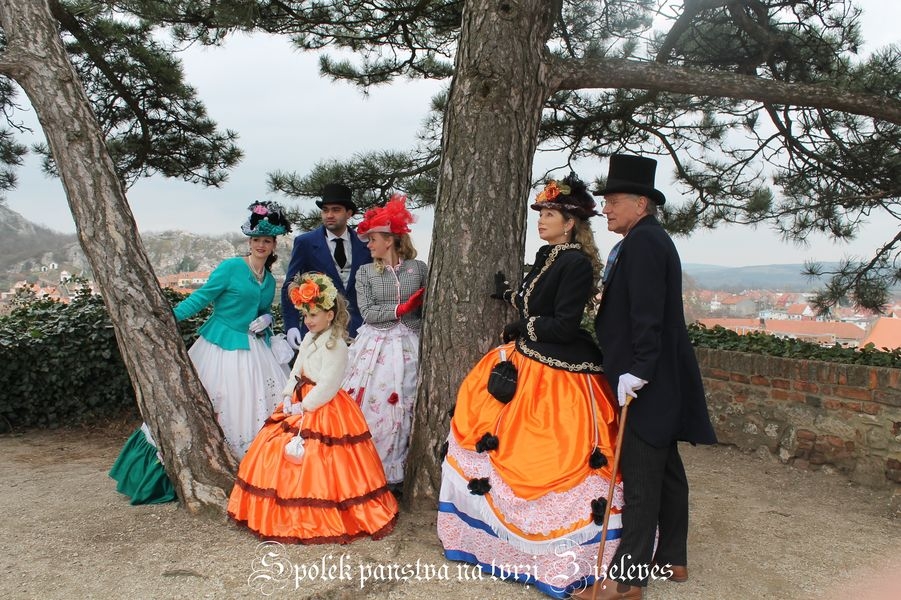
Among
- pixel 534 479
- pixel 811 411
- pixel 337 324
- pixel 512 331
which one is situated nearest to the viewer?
pixel 534 479

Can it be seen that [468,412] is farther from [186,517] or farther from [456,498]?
[186,517]

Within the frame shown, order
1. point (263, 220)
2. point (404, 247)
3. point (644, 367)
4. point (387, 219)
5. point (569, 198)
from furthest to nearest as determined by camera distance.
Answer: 1. point (263, 220)
2. point (404, 247)
3. point (387, 219)
4. point (569, 198)
5. point (644, 367)

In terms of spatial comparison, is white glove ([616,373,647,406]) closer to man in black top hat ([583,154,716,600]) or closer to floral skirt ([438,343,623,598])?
man in black top hat ([583,154,716,600])

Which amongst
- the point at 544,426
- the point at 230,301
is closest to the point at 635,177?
the point at 544,426

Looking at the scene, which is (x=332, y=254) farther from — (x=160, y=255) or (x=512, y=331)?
(x=160, y=255)

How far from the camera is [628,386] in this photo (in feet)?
9.41

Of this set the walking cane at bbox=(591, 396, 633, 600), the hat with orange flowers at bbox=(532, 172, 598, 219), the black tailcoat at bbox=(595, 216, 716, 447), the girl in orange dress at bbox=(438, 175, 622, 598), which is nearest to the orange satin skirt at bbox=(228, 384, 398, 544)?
the girl in orange dress at bbox=(438, 175, 622, 598)

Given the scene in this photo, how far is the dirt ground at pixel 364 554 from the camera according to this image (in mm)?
3066

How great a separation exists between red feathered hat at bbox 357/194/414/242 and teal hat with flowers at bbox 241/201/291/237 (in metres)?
0.63

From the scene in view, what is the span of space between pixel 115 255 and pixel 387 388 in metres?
1.67

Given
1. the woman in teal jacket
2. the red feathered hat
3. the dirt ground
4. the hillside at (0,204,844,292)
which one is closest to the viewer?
the dirt ground

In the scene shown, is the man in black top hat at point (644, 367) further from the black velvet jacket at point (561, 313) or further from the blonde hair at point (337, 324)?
the blonde hair at point (337, 324)

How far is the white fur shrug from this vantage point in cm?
361

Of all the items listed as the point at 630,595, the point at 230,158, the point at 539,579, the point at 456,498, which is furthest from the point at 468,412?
the point at 230,158
